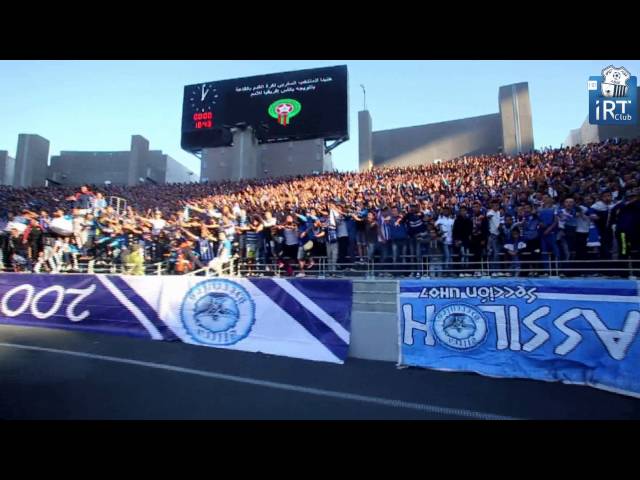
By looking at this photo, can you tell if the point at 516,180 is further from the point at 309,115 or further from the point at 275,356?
the point at 309,115

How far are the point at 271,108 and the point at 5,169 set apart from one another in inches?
1140

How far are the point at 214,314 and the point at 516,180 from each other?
12530 mm

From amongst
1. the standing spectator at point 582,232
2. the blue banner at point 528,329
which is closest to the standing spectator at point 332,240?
the blue banner at point 528,329

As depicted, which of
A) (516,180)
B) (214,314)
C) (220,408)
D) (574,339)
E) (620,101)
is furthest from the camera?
(620,101)

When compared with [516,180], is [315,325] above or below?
below

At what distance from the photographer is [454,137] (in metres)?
28.4

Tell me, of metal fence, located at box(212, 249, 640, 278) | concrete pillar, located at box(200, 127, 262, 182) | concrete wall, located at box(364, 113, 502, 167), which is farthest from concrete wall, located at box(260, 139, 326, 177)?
metal fence, located at box(212, 249, 640, 278)

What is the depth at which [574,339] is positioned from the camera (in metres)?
4.55

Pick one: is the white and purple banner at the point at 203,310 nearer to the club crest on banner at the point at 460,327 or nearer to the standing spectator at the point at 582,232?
the club crest on banner at the point at 460,327

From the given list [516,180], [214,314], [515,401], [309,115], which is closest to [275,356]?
[214,314]

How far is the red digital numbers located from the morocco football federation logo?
A: 5369 millimetres

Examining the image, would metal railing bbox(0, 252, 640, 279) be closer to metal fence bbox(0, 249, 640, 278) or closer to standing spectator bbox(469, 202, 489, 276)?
metal fence bbox(0, 249, 640, 278)

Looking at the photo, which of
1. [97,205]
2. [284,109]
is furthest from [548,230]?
[284,109]

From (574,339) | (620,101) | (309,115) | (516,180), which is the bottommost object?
(574,339)
